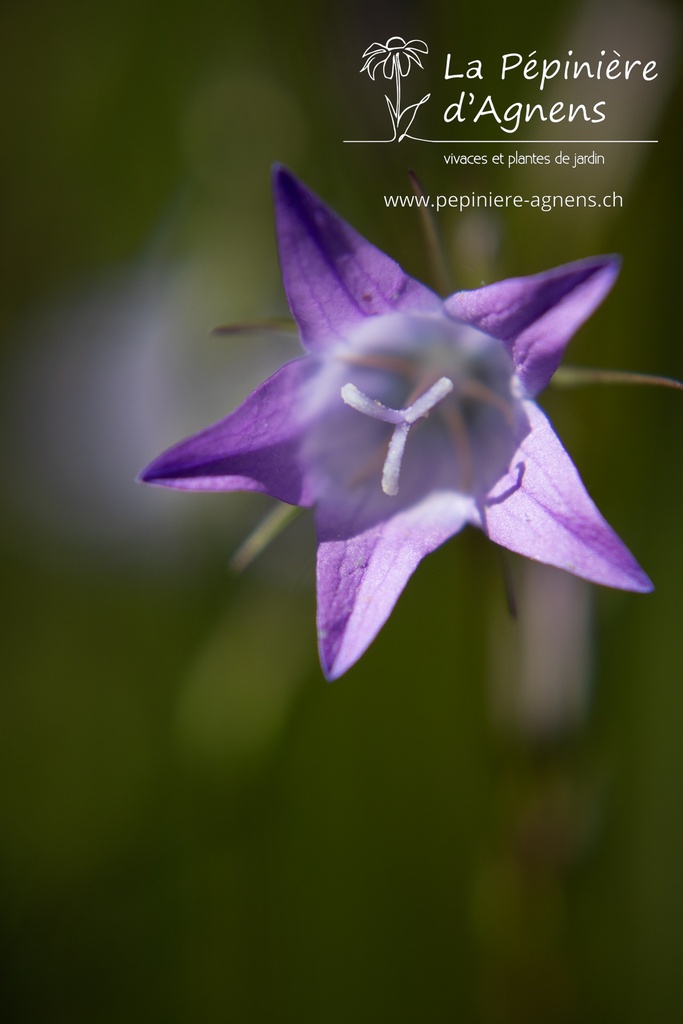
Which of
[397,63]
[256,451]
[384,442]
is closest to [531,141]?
[397,63]

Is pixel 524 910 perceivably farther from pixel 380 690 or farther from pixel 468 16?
pixel 468 16

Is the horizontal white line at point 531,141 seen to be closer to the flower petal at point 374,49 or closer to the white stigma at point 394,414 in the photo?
the flower petal at point 374,49

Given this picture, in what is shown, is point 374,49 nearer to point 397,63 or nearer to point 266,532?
point 397,63

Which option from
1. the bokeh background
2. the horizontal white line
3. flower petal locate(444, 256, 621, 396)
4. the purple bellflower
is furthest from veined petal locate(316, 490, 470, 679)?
the horizontal white line

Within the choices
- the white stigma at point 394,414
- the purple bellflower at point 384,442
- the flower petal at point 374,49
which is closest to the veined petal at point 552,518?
the purple bellflower at point 384,442

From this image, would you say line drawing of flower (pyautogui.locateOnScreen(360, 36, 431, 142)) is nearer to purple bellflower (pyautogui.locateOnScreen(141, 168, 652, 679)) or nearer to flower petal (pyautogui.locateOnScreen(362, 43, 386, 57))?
flower petal (pyautogui.locateOnScreen(362, 43, 386, 57))

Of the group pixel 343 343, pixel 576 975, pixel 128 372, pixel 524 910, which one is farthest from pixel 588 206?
pixel 576 975
